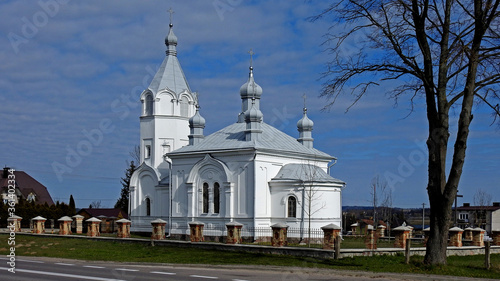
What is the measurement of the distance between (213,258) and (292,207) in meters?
11.4

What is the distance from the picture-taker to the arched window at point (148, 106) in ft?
125

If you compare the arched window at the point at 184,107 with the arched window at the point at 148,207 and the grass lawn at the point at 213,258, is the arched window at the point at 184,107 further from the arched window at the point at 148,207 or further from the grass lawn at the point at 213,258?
the grass lawn at the point at 213,258

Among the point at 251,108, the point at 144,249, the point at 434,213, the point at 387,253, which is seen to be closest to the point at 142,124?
the point at 251,108

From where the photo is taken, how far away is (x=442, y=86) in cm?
1689

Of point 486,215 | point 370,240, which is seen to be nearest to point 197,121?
point 370,240

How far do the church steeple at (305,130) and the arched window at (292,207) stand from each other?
6468mm

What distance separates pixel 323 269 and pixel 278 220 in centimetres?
1438

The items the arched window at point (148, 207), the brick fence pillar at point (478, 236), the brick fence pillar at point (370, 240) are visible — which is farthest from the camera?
the arched window at point (148, 207)

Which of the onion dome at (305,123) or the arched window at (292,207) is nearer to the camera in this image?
the arched window at (292,207)

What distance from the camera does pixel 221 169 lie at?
3250cm

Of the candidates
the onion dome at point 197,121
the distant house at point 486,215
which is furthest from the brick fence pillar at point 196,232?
the distant house at point 486,215

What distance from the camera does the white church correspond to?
31.5 m

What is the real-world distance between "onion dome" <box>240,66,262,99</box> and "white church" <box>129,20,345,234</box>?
6cm

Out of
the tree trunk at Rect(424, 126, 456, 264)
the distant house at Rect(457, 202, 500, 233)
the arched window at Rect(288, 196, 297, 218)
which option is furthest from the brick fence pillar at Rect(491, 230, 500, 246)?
the distant house at Rect(457, 202, 500, 233)
